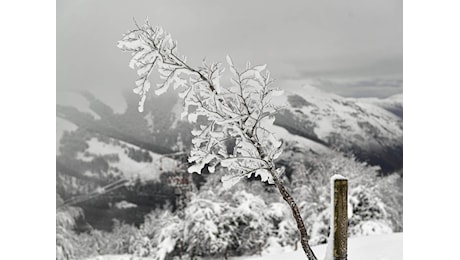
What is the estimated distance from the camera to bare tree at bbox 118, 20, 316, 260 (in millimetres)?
1034

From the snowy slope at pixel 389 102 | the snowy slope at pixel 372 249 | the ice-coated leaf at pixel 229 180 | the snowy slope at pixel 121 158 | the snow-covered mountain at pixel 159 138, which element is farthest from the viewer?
the snowy slope at pixel 121 158

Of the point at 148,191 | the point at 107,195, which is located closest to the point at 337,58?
the point at 148,191

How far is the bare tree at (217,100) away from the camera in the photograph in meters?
1.03

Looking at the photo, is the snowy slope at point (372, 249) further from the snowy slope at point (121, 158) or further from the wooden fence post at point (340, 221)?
the snowy slope at point (121, 158)

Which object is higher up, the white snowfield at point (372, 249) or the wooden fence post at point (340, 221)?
the wooden fence post at point (340, 221)

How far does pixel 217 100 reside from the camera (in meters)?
1.04

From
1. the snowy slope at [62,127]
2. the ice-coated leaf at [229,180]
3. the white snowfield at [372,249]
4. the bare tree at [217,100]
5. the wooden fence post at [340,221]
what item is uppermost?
the snowy slope at [62,127]

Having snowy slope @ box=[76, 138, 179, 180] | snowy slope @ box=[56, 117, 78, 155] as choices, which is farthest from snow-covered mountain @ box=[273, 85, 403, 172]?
snowy slope @ box=[56, 117, 78, 155]

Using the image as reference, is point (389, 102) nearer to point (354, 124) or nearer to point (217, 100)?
point (354, 124)

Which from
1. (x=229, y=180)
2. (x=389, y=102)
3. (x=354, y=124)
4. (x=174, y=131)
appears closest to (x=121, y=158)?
(x=174, y=131)

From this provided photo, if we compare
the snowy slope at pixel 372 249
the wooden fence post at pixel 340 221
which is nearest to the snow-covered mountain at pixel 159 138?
the snowy slope at pixel 372 249
